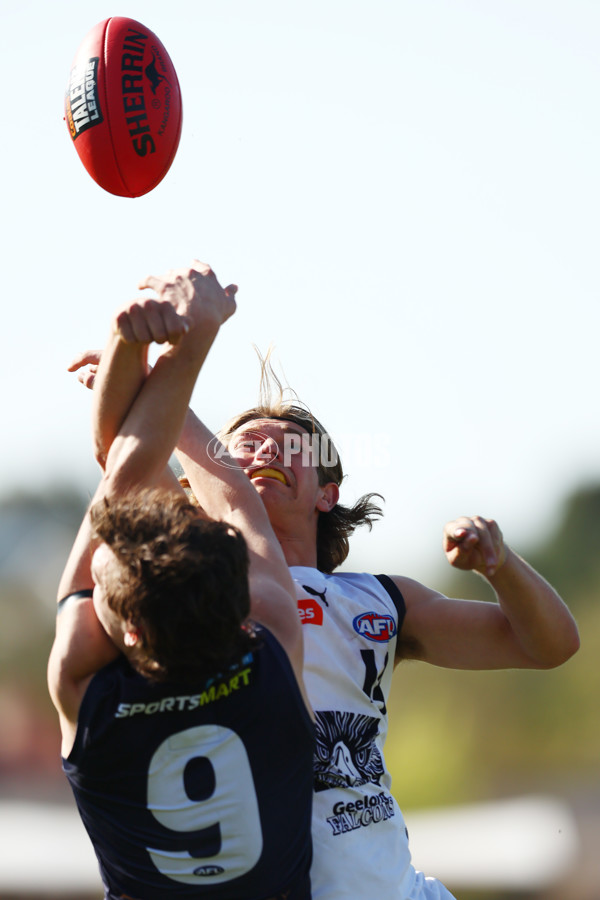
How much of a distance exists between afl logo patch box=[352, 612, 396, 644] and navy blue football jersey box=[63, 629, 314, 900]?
42.4 inches

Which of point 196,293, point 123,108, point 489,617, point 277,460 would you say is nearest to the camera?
point 196,293

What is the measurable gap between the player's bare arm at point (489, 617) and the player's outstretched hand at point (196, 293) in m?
0.91

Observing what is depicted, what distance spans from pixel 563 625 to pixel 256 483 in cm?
129

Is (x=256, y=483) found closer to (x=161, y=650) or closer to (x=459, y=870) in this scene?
(x=161, y=650)

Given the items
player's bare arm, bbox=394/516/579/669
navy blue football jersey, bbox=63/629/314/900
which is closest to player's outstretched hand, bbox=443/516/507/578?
player's bare arm, bbox=394/516/579/669

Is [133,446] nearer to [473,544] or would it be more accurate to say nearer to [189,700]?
[189,700]

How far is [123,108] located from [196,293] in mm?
1936

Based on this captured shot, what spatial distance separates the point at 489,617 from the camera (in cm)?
370

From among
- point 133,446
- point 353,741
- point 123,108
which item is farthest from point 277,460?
point 123,108

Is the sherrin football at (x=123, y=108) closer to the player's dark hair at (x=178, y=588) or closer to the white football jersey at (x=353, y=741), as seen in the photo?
the white football jersey at (x=353, y=741)

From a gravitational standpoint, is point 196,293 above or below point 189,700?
above

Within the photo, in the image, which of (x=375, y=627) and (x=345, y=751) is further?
(x=375, y=627)

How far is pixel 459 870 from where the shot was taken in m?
12.3

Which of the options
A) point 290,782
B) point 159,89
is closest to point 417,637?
point 290,782
